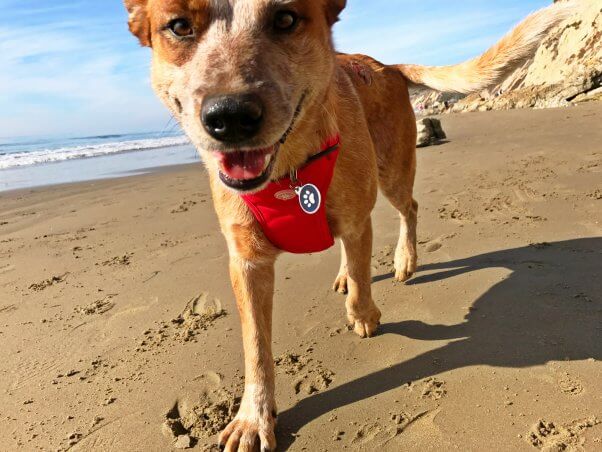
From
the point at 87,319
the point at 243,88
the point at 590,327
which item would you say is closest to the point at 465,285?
the point at 590,327

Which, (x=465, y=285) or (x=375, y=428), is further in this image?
(x=465, y=285)

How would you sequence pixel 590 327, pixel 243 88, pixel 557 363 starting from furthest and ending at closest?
pixel 590 327
pixel 557 363
pixel 243 88

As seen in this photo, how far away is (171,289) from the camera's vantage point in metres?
3.96

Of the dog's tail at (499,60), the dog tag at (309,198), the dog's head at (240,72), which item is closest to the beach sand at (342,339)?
the dog tag at (309,198)

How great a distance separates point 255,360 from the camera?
236 centimetres

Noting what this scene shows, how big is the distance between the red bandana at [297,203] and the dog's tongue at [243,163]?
0.30m

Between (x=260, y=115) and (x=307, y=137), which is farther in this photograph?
(x=307, y=137)

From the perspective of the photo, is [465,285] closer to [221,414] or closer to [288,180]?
[288,180]

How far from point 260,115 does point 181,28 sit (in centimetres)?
75

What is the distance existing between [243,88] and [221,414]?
5.09 feet

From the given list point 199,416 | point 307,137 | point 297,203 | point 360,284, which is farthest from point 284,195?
point 199,416

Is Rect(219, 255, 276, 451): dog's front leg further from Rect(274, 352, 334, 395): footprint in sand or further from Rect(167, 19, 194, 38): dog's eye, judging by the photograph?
Rect(167, 19, 194, 38): dog's eye

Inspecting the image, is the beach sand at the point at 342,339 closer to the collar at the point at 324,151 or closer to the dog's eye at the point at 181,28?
the collar at the point at 324,151

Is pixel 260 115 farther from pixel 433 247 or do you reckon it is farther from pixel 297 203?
pixel 433 247
